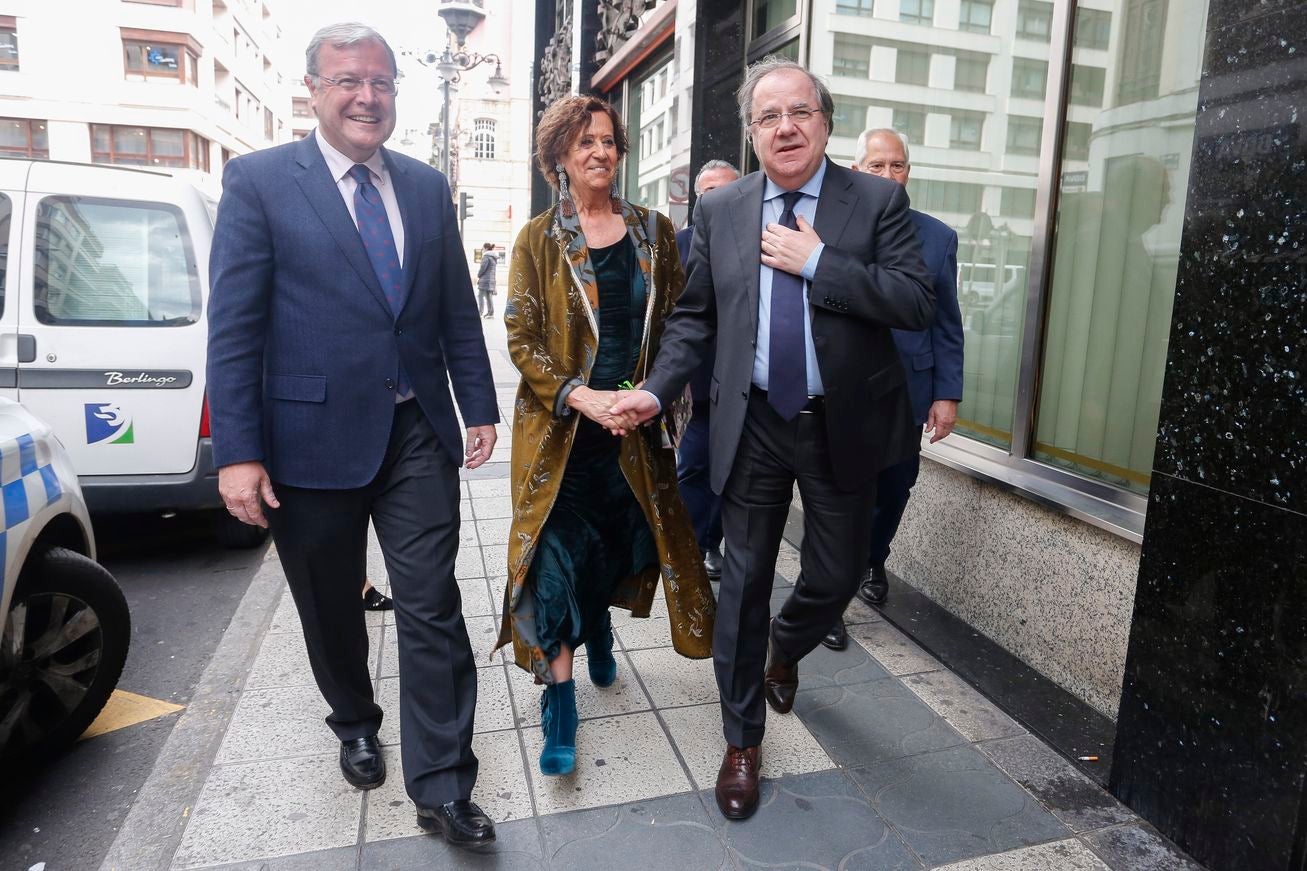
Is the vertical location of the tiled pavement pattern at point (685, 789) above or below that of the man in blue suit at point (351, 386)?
below

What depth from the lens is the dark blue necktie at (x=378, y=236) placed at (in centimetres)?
247

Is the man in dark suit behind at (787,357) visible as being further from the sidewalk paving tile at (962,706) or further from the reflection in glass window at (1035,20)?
the reflection in glass window at (1035,20)

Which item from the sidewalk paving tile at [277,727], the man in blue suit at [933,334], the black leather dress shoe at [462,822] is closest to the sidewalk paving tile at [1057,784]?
the man in blue suit at [933,334]

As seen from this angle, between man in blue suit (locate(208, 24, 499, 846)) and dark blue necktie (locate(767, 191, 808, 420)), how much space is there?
903 mm

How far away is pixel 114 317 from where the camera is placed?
4.69m

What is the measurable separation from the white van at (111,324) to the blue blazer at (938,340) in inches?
133

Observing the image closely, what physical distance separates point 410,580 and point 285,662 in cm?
154

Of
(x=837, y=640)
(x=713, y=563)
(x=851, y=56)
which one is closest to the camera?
(x=837, y=640)

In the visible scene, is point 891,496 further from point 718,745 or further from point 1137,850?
point 1137,850

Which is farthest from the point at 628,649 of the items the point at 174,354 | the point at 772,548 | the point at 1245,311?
the point at 174,354

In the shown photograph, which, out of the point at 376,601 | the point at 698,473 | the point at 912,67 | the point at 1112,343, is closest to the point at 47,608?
the point at 376,601

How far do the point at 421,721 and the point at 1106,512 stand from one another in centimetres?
236

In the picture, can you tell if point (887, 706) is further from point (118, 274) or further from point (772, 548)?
point (118, 274)

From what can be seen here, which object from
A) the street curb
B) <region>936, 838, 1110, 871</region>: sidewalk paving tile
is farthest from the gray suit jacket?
the street curb
